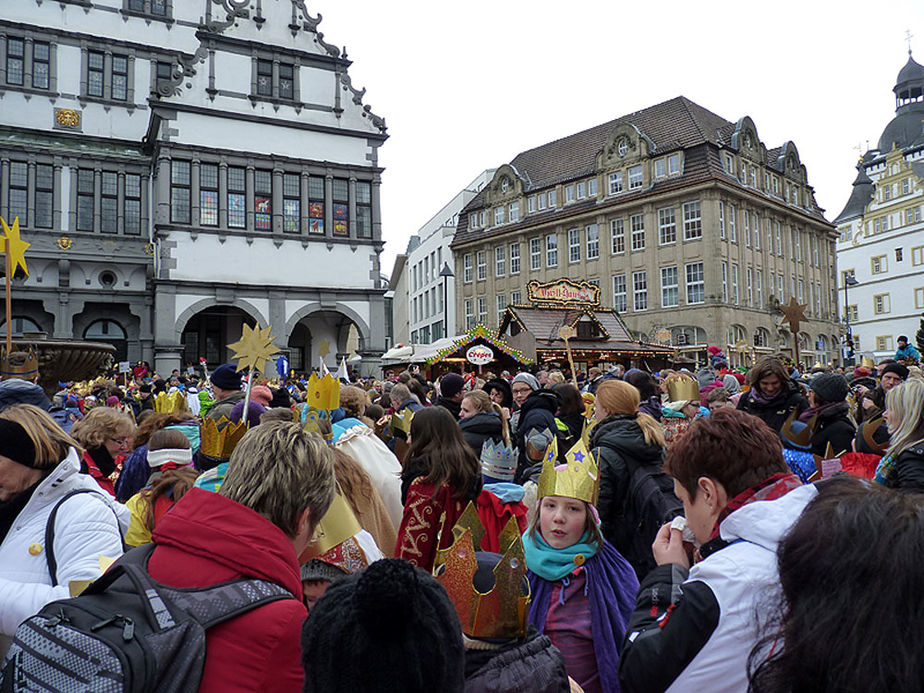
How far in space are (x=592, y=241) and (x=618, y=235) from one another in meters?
1.95

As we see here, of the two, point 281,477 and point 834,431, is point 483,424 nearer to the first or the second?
point 834,431

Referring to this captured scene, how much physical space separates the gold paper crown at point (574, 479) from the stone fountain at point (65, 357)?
343 inches

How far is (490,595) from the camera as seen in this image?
6.25 ft

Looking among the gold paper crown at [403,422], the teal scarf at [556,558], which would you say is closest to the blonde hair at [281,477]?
the teal scarf at [556,558]

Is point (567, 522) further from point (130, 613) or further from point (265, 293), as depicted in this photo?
point (265, 293)

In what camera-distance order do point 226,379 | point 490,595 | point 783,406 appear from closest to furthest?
point 490,595
point 783,406
point 226,379

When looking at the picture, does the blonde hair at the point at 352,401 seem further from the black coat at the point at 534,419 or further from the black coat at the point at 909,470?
the black coat at the point at 909,470

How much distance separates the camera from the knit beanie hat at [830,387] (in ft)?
16.9

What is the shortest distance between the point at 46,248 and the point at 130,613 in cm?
2827

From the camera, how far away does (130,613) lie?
4.89ft

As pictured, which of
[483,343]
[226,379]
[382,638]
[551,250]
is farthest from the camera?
[551,250]

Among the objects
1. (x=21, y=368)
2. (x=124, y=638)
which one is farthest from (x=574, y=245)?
(x=124, y=638)

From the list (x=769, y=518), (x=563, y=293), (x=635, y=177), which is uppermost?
(x=635, y=177)

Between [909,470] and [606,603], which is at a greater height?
[909,470]
